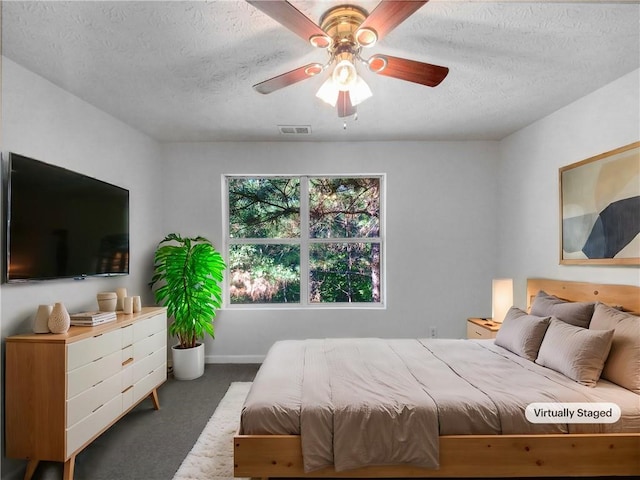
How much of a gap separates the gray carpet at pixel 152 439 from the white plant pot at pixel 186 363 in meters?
0.12

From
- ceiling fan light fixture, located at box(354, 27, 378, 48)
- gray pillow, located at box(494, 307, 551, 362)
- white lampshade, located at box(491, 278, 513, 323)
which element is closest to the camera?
ceiling fan light fixture, located at box(354, 27, 378, 48)

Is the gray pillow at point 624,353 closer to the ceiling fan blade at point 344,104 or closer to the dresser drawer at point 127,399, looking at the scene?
the ceiling fan blade at point 344,104

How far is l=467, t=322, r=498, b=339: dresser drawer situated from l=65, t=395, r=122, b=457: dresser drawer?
10.2ft

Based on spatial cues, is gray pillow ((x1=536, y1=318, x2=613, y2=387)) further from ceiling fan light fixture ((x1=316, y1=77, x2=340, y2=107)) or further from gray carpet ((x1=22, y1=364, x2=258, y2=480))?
gray carpet ((x1=22, y1=364, x2=258, y2=480))

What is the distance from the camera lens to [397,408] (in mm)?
1840

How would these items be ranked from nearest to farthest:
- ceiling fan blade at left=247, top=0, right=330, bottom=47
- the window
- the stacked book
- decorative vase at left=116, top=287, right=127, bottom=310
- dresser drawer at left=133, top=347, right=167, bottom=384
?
ceiling fan blade at left=247, top=0, right=330, bottom=47
the stacked book
dresser drawer at left=133, top=347, right=167, bottom=384
decorative vase at left=116, top=287, right=127, bottom=310
the window

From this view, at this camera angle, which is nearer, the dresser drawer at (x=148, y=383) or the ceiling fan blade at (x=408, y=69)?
the ceiling fan blade at (x=408, y=69)

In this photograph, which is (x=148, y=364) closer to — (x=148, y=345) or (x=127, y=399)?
(x=148, y=345)

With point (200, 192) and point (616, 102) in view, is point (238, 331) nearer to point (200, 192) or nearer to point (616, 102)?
point (200, 192)

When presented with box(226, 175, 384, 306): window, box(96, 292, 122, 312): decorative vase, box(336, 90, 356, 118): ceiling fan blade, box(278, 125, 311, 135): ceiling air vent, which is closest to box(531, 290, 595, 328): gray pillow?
box(226, 175, 384, 306): window

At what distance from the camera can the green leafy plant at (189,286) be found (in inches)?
143

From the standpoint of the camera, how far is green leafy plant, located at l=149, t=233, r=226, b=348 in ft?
11.9

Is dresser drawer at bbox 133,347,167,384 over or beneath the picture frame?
beneath

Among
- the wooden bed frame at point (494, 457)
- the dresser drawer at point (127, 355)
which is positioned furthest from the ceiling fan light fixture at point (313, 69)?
the dresser drawer at point (127, 355)
